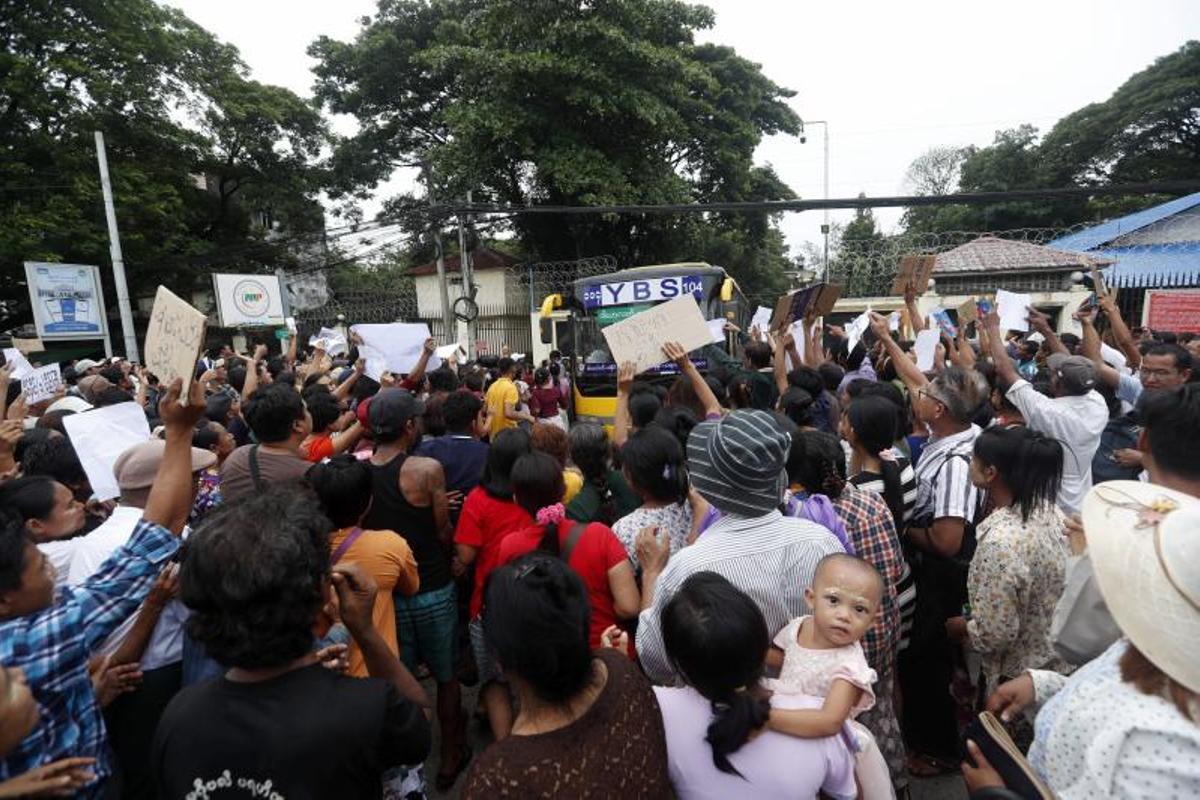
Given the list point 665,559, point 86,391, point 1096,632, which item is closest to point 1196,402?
point 1096,632

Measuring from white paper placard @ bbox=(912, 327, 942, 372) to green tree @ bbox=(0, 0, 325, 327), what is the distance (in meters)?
16.5

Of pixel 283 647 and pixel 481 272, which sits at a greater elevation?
pixel 481 272

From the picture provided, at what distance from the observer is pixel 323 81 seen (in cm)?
2541

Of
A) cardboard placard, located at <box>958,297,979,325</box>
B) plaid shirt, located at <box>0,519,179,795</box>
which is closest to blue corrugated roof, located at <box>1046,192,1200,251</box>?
cardboard placard, located at <box>958,297,979,325</box>

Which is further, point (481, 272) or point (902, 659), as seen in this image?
point (481, 272)

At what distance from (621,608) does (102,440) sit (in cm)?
239

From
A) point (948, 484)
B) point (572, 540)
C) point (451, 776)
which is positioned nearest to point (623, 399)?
point (572, 540)

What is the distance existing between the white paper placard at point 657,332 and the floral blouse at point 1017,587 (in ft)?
6.14

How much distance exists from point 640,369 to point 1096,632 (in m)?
2.63

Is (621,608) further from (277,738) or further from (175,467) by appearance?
(175,467)

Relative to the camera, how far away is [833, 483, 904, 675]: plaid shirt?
2.32 meters

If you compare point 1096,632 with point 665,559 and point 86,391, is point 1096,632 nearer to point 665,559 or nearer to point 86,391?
point 665,559

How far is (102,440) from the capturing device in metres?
2.79

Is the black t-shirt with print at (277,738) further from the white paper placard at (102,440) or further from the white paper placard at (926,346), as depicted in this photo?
the white paper placard at (926,346)
